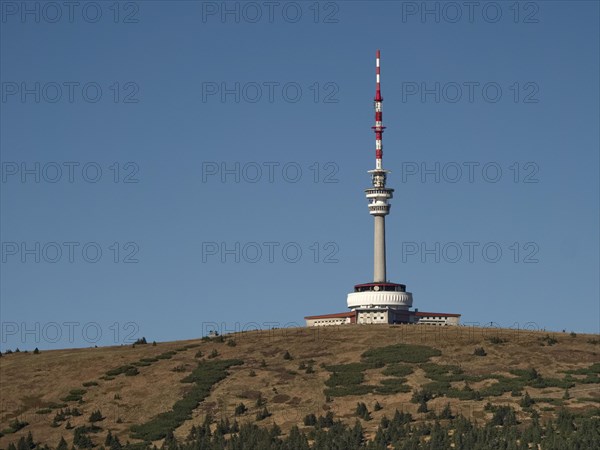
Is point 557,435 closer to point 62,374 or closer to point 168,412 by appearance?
point 168,412

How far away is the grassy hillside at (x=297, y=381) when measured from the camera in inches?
4973

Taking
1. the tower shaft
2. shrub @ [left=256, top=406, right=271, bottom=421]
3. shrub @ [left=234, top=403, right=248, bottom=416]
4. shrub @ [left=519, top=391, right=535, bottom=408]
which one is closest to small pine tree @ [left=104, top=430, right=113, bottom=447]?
shrub @ [left=234, top=403, right=248, bottom=416]

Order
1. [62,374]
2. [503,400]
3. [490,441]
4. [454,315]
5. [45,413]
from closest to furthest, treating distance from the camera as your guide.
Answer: [490,441]
[503,400]
[45,413]
[62,374]
[454,315]

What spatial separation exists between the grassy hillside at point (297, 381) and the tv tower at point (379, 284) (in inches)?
587

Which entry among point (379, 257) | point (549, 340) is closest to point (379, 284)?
point (379, 257)

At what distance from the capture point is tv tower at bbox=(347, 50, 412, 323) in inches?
6978

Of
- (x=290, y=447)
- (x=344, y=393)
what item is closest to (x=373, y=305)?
(x=344, y=393)

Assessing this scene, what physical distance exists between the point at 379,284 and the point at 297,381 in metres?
43.0

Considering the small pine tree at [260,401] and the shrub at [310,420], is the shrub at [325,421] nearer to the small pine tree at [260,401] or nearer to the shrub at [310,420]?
the shrub at [310,420]

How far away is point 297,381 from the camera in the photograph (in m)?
138

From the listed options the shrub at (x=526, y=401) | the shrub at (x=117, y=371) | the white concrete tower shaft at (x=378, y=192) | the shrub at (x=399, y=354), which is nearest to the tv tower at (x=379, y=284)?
the white concrete tower shaft at (x=378, y=192)

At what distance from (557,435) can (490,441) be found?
5.61m

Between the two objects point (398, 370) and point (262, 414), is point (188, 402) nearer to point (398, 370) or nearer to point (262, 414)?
point (262, 414)

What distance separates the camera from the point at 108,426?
12925cm
